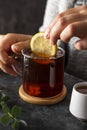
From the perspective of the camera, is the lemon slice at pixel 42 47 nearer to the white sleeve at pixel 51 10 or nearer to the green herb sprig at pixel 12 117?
the green herb sprig at pixel 12 117

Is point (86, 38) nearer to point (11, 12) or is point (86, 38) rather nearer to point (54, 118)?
point (54, 118)

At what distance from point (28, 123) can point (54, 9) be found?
Result: 61cm

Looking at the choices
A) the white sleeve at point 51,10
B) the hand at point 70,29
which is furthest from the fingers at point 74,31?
the white sleeve at point 51,10

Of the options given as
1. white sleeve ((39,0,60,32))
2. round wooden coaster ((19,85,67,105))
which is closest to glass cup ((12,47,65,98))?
round wooden coaster ((19,85,67,105))

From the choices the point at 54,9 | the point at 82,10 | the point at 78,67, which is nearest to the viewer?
the point at 82,10

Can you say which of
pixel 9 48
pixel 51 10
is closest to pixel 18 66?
pixel 9 48

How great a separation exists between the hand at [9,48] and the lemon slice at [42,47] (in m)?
0.07

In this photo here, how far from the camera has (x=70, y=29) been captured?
627mm

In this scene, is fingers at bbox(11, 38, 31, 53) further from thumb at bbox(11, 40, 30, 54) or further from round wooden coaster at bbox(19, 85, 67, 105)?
round wooden coaster at bbox(19, 85, 67, 105)

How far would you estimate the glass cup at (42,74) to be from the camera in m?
0.70

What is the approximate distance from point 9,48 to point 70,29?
256 mm

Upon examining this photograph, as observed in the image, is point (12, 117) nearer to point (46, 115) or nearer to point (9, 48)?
point (46, 115)

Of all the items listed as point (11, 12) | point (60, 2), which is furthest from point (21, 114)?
point (11, 12)

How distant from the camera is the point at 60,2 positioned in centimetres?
112
